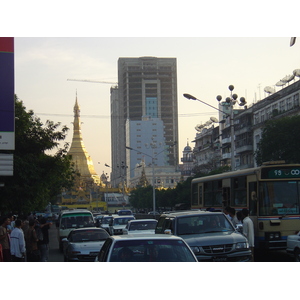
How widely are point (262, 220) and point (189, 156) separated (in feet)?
471

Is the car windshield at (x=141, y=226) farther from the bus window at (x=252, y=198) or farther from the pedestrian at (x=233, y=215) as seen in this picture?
the pedestrian at (x=233, y=215)

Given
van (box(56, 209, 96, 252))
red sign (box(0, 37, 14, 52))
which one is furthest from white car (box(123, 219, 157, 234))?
red sign (box(0, 37, 14, 52))

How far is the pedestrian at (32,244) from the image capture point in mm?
16297

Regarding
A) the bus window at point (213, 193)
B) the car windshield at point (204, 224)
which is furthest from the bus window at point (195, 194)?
the car windshield at point (204, 224)

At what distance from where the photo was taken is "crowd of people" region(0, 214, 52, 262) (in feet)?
46.6

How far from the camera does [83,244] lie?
18188 millimetres

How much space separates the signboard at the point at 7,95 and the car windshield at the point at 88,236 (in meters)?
5.15

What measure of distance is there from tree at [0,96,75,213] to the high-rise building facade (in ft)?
468

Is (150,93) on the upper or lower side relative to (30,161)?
upper

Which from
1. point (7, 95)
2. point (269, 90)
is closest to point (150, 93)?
point (269, 90)

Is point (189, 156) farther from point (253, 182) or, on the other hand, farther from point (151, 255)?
point (151, 255)

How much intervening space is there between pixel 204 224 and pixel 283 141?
36.5 m

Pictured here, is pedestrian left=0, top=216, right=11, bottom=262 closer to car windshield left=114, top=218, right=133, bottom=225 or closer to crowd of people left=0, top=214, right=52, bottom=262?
crowd of people left=0, top=214, right=52, bottom=262

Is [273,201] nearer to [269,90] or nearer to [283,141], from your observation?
[283,141]
